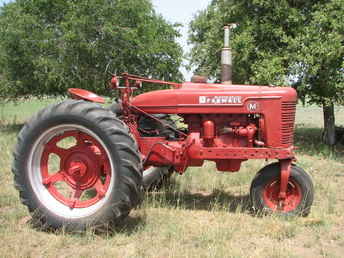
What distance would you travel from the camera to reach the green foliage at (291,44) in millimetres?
7664

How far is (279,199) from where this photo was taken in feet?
13.2

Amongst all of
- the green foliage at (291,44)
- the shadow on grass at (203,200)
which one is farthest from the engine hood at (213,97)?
the green foliage at (291,44)

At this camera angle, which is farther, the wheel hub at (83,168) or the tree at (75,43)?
the tree at (75,43)

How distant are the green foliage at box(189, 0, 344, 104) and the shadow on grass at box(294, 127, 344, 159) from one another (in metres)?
1.08

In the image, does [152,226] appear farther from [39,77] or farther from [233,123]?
[39,77]

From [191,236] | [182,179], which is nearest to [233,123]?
[191,236]

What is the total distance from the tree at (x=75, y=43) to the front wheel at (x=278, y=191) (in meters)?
6.36

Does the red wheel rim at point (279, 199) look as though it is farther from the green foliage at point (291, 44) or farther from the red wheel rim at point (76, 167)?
the green foliage at point (291, 44)

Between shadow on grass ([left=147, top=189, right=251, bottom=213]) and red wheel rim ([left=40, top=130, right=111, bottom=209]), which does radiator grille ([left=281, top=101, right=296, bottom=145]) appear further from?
red wheel rim ([left=40, top=130, right=111, bottom=209])

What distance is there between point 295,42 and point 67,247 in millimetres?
6363

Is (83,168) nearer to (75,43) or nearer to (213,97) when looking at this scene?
(213,97)

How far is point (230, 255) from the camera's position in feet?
10.0

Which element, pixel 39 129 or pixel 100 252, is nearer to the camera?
pixel 100 252

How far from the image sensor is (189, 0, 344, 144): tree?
767 cm
